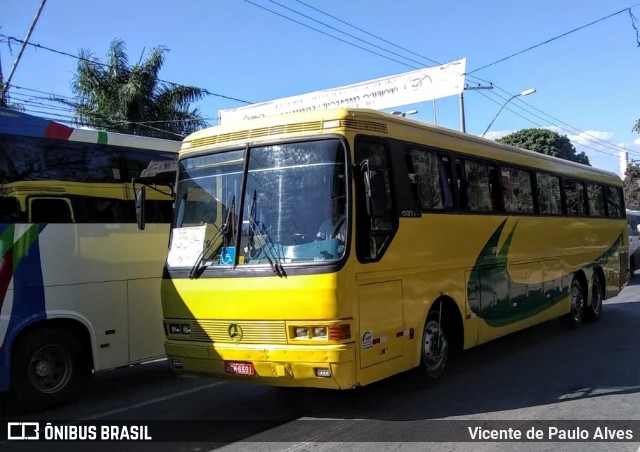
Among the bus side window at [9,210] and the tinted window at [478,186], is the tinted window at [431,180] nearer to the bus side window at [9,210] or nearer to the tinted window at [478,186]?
the tinted window at [478,186]

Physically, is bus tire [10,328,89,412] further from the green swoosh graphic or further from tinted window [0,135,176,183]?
the green swoosh graphic

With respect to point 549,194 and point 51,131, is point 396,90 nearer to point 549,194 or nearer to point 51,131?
point 549,194

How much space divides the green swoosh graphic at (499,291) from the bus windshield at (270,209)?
2959 millimetres

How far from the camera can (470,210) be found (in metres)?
7.96

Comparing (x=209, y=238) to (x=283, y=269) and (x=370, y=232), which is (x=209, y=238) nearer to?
(x=283, y=269)

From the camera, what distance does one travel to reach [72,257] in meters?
7.09

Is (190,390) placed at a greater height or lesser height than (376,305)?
lesser

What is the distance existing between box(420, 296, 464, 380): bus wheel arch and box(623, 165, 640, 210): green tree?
49.4 m

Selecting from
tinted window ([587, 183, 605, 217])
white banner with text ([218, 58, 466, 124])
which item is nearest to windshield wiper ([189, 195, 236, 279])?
tinted window ([587, 183, 605, 217])

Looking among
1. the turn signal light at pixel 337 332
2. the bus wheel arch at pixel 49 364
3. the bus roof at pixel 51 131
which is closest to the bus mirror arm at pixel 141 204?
the bus roof at pixel 51 131

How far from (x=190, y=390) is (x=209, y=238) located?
243cm

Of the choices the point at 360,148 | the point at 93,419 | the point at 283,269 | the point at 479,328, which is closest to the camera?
the point at 283,269

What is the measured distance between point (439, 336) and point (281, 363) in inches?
93.9

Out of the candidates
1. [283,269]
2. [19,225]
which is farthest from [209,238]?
[19,225]
